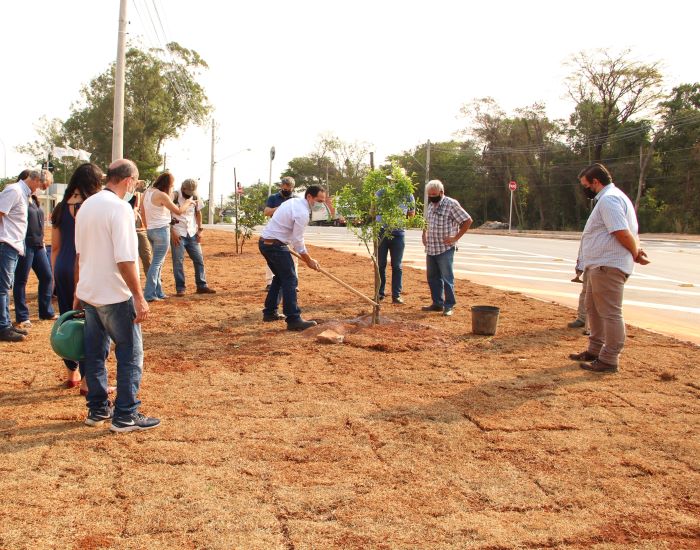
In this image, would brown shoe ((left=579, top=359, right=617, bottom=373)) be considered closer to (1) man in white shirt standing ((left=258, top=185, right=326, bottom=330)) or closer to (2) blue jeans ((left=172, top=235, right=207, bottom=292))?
(1) man in white shirt standing ((left=258, top=185, right=326, bottom=330))

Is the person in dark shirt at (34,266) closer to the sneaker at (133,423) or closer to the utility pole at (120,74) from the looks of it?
the sneaker at (133,423)

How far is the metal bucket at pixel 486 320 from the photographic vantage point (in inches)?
278

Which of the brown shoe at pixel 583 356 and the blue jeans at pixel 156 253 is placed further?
the blue jeans at pixel 156 253

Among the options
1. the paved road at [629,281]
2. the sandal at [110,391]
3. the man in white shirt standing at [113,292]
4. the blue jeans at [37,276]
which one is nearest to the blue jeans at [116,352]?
the man in white shirt standing at [113,292]

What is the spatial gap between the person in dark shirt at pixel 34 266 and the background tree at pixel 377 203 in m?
3.21

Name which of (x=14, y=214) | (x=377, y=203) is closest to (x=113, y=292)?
(x=14, y=214)

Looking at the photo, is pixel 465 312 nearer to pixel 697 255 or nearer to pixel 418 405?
pixel 418 405

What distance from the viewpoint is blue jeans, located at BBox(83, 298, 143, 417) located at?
3.94m

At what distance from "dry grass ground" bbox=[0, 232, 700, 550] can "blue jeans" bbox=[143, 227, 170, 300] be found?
238cm

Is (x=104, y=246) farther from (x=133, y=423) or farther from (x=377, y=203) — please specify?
(x=377, y=203)

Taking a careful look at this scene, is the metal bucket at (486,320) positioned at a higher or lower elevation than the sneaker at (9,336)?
higher

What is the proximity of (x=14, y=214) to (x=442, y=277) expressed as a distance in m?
5.08

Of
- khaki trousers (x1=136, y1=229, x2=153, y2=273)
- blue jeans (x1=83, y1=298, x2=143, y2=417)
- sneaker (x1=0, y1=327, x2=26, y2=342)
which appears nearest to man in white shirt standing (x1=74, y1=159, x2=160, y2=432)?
blue jeans (x1=83, y1=298, x2=143, y2=417)

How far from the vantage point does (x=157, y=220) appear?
8750 millimetres
